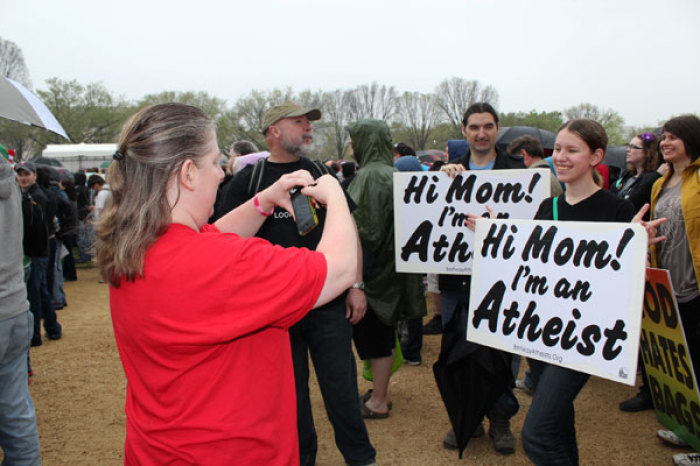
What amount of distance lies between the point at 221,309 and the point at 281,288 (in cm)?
16

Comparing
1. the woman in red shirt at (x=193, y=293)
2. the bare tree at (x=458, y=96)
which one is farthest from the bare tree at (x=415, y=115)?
the woman in red shirt at (x=193, y=293)

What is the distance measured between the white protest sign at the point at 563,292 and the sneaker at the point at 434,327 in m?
3.78

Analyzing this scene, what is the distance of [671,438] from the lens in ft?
12.0

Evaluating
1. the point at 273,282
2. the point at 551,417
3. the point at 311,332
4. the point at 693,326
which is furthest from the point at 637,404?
the point at 273,282

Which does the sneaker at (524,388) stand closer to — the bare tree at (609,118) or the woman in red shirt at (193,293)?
the woman in red shirt at (193,293)

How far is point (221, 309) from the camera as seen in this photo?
4.34 ft

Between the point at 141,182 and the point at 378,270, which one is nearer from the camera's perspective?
the point at 141,182

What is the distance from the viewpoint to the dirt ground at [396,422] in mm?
3643

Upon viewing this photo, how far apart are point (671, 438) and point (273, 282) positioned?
3.69 metres

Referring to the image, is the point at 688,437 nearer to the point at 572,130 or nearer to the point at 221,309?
the point at 572,130

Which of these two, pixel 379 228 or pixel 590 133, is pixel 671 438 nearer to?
pixel 590 133

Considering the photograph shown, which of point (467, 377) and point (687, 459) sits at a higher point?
point (467, 377)

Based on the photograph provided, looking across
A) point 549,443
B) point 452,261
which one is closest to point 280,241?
point 452,261

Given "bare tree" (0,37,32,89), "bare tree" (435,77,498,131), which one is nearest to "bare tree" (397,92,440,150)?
"bare tree" (435,77,498,131)
